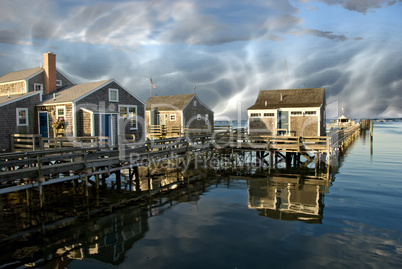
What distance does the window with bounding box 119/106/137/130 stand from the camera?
24.9 meters

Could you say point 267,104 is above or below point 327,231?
above

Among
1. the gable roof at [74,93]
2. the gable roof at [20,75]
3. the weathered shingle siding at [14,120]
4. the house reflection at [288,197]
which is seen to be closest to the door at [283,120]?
the house reflection at [288,197]

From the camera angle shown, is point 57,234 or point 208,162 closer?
point 57,234

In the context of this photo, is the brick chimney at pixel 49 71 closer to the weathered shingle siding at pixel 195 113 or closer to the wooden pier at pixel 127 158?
the wooden pier at pixel 127 158

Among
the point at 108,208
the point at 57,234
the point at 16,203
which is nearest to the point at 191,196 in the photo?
the point at 108,208

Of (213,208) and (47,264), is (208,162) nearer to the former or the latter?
(213,208)

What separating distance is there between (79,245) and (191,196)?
7002 mm

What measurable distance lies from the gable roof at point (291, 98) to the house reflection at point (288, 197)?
11.0 metres

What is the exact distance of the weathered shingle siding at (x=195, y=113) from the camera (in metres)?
41.3

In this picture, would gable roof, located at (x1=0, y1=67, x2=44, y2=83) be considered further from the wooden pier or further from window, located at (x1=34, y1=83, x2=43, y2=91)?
the wooden pier

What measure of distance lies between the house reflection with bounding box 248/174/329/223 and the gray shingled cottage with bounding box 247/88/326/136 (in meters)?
9.08

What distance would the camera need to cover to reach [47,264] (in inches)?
312

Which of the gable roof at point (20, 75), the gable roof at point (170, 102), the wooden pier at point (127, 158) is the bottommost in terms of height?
the wooden pier at point (127, 158)

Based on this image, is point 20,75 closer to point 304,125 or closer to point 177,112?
point 177,112
